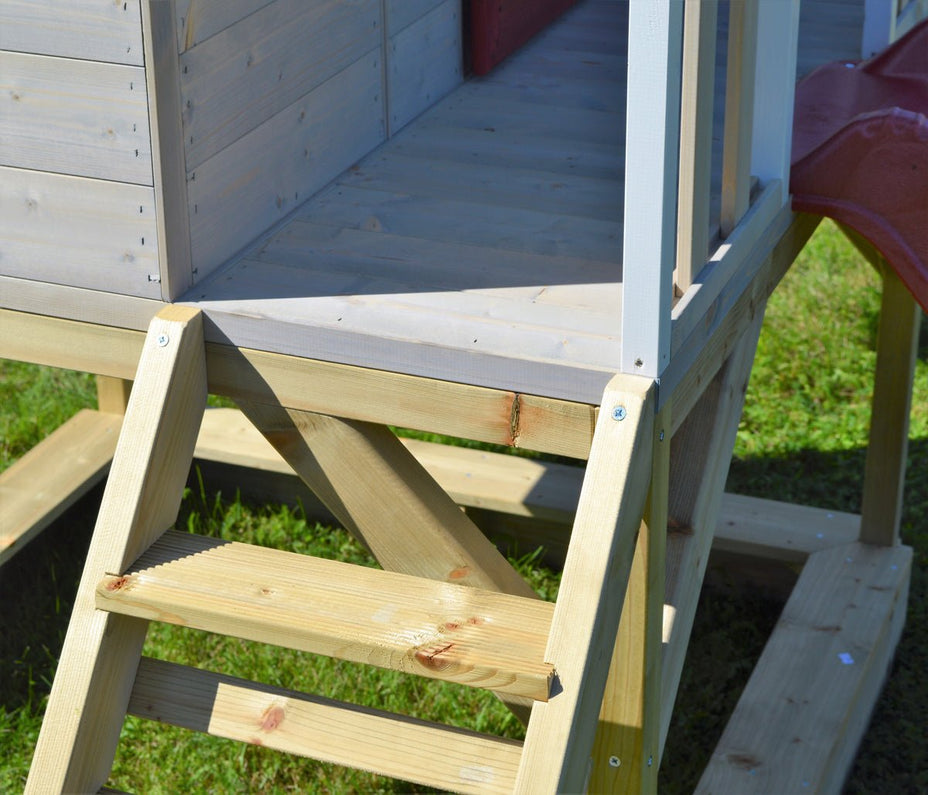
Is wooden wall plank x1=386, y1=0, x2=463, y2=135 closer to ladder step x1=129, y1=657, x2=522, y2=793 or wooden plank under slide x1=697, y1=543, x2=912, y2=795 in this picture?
ladder step x1=129, y1=657, x2=522, y2=793

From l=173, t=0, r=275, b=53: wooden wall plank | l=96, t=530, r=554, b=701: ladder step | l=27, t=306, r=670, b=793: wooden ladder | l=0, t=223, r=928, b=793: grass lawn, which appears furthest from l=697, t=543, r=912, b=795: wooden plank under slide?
l=173, t=0, r=275, b=53: wooden wall plank

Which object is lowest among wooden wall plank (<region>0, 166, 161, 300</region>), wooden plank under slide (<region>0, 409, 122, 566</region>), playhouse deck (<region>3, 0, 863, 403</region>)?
wooden plank under slide (<region>0, 409, 122, 566</region>)

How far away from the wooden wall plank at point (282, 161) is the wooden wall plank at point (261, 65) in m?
0.02

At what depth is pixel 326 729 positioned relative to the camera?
1.78 m

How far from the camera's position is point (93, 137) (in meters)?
1.82

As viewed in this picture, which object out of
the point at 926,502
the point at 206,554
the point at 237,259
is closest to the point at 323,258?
the point at 237,259

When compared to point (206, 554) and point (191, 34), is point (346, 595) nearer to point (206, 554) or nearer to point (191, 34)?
point (206, 554)

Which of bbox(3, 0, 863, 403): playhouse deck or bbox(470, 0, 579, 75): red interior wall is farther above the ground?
bbox(470, 0, 579, 75): red interior wall

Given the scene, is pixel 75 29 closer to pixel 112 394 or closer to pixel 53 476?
pixel 53 476

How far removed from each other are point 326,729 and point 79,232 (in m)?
0.83

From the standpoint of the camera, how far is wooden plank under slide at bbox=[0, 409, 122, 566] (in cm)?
318

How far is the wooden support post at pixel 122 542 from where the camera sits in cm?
167

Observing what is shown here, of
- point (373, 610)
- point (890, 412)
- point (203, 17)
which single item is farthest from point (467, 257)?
point (890, 412)

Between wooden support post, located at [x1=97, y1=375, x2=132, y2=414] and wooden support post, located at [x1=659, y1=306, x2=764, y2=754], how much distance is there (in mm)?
1938
